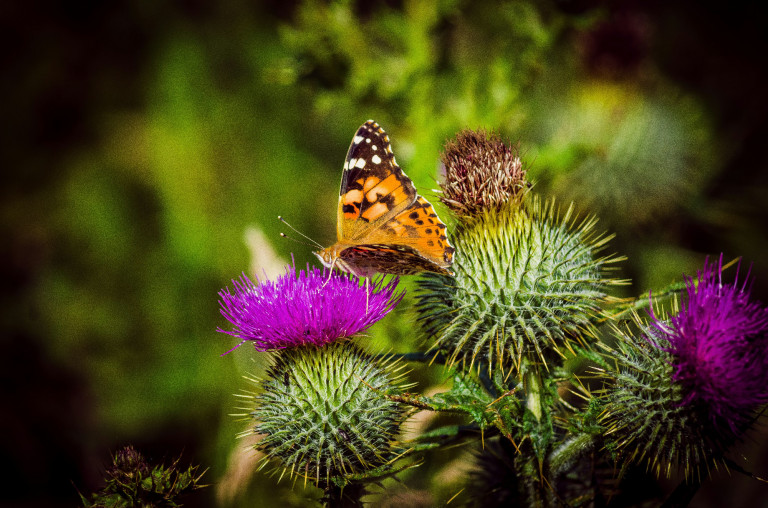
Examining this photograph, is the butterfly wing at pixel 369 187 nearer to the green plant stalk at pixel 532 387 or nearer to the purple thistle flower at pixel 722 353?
the green plant stalk at pixel 532 387

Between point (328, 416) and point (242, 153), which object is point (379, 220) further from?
point (242, 153)

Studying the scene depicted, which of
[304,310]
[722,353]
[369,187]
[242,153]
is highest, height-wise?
[242,153]

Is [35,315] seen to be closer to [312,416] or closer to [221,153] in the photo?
[221,153]

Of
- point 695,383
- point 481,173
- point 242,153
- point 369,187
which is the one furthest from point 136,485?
point 242,153

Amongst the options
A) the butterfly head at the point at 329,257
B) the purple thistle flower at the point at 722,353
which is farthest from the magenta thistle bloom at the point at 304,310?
the purple thistle flower at the point at 722,353

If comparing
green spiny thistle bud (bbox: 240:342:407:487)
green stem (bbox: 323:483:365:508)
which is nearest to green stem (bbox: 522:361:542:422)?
green spiny thistle bud (bbox: 240:342:407:487)

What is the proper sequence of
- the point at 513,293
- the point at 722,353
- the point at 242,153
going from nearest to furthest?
1. the point at 722,353
2. the point at 513,293
3. the point at 242,153

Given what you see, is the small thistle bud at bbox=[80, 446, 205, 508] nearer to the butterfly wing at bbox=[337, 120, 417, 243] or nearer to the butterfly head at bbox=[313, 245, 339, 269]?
the butterfly head at bbox=[313, 245, 339, 269]

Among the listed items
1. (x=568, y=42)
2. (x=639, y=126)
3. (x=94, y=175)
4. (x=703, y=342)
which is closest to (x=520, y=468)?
(x=703, y=342)
